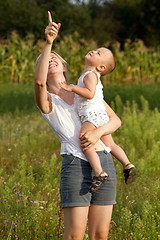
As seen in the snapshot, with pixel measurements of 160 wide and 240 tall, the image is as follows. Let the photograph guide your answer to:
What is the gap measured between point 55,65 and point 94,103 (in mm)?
364

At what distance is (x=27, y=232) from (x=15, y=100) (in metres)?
7.94

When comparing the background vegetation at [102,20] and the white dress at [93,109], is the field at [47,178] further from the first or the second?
the background vegetation at [102,20]

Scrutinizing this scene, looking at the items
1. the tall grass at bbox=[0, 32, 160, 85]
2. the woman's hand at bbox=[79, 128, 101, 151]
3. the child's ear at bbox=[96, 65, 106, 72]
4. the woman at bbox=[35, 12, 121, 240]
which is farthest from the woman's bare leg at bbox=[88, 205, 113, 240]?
the tall grass at bbox=[0, 32, 160, 85]

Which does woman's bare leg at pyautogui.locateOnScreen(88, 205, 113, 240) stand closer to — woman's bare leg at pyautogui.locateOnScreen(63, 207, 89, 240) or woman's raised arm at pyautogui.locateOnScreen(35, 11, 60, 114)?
woman's bare leg at pyautogui.locateOnScreen(63, 207, 89, 240)

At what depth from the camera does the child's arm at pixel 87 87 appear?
2260 mm

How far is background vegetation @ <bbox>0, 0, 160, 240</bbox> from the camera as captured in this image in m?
3.37

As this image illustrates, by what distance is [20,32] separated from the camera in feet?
87.8

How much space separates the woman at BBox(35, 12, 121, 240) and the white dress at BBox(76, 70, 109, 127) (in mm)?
42

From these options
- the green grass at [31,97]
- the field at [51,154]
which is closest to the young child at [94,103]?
the field at [51,154]

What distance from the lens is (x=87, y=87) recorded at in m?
2.33

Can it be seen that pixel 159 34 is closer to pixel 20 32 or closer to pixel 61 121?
pixel 20 32

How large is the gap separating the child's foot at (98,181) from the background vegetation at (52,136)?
743 millimetres

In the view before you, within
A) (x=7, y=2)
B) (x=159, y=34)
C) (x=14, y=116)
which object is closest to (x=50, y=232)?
(x=14, y=116)

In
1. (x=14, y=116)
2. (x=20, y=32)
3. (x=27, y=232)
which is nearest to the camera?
(x=27, y=232)
